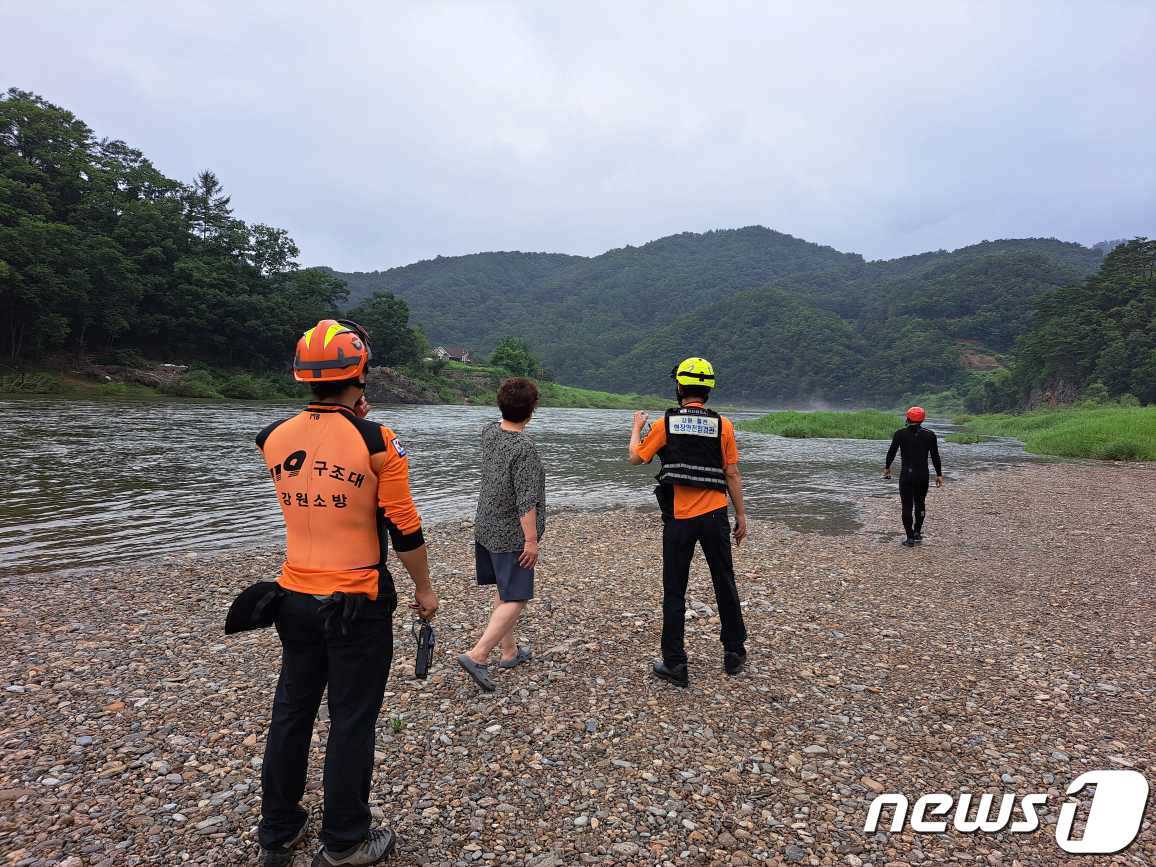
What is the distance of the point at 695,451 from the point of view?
5523 mm

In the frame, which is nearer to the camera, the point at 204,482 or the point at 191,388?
the point at 204,482

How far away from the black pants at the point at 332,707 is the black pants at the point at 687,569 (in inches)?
117

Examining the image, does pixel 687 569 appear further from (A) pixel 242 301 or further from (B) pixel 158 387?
(A) pixel 242 301

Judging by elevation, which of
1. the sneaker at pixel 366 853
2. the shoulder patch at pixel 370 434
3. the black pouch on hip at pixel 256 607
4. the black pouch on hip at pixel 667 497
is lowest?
the sneaker at pixel 366 853

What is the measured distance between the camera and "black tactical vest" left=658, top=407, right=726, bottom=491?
18.0 ft

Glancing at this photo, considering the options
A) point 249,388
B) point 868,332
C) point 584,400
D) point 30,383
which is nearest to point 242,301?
point 249,388

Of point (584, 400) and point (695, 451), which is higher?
point (695, 451)

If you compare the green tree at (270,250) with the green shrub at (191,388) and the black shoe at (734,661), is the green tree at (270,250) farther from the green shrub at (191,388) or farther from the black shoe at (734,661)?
the black shoe at (734,661)

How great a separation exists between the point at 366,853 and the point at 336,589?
1611mm

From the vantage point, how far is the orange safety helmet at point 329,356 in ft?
10.1

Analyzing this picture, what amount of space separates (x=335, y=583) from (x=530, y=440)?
8.32 ft

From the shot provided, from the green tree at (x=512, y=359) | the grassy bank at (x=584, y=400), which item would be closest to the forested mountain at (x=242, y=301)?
the green tree at (x=512, y=359)

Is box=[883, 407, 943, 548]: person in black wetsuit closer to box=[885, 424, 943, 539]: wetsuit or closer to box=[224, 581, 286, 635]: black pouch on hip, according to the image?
box=[885, 424, 943, 539]: wetsuit

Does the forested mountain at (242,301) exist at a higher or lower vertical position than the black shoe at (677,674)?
higher
